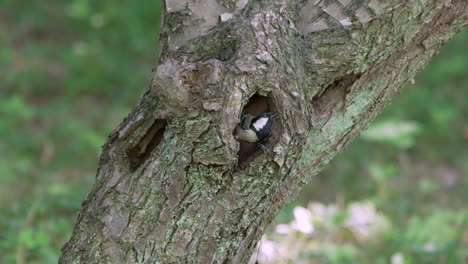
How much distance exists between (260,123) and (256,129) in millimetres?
33

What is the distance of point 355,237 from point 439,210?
786 mm

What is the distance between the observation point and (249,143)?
5.77 feet

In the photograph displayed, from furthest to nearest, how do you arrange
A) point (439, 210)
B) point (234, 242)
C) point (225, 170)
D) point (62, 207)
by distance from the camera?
point (439, 210), point (62, 207), point (234, 242), point (225, 170)

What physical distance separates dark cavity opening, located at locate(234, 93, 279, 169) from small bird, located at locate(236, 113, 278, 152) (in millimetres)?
15

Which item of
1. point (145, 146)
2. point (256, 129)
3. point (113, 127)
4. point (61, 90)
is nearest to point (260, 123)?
point (256, 129)

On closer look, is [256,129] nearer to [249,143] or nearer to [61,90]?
[249,143]

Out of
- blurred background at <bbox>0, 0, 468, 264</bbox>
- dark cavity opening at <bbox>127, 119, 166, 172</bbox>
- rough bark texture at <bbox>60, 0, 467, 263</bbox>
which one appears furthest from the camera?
blurred background at <bbox>0, 0, 468, 264</bbox>

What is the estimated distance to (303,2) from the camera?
1896 millimetres

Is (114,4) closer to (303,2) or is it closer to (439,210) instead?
(439,210)

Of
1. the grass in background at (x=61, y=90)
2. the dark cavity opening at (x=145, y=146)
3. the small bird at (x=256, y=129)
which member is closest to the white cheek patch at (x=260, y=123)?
the small bird at (x=256, y=129)

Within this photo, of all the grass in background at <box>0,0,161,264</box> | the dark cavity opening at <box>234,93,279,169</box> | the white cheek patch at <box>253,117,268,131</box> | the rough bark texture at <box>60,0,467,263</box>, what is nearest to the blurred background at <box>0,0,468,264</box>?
the grass in background at <box>0,0,161,264</box>

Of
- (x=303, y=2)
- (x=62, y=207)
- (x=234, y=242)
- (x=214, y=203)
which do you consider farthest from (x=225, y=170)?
(x=62, y=207)

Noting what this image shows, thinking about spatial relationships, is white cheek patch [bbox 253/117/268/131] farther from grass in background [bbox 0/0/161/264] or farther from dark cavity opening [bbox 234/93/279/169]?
grass in background [bbox 0/0/161/264]

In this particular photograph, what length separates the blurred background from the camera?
3.33 metres
